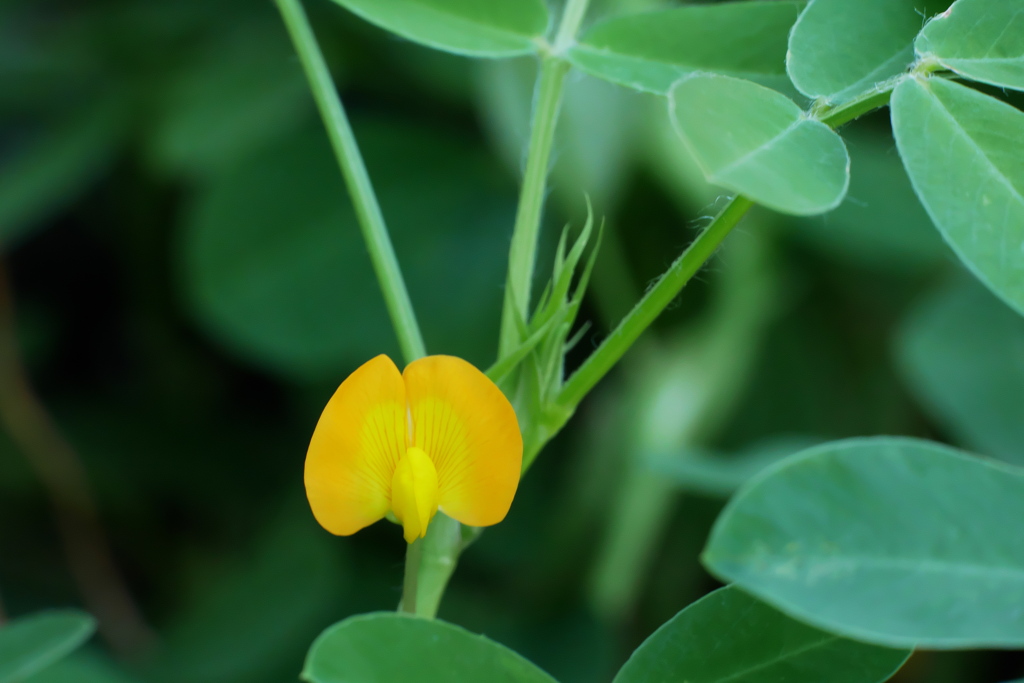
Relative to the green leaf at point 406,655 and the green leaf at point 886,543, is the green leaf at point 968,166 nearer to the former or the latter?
the green leaf at point 886,543

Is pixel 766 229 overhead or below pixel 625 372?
overhead

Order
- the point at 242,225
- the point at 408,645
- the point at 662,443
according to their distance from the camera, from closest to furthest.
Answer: the point at 408,645 < the point at 662,443 < the point at 242,225

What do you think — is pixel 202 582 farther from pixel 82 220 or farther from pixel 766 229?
pixel 766 229

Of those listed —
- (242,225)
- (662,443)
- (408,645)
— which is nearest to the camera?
(408,645)

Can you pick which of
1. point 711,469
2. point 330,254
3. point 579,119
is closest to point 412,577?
point 711,469

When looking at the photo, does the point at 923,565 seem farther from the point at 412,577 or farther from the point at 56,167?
the point at 56,167

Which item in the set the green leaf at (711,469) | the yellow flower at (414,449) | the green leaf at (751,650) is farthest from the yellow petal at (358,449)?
the green leaf at (711,469)

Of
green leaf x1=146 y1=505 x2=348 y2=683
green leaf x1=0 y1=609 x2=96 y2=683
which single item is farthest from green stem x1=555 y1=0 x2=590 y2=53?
green leaf x1=146 y1=505 x2=348 y2=683

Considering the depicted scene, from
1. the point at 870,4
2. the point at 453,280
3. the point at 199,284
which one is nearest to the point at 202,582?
the point at 199,284
